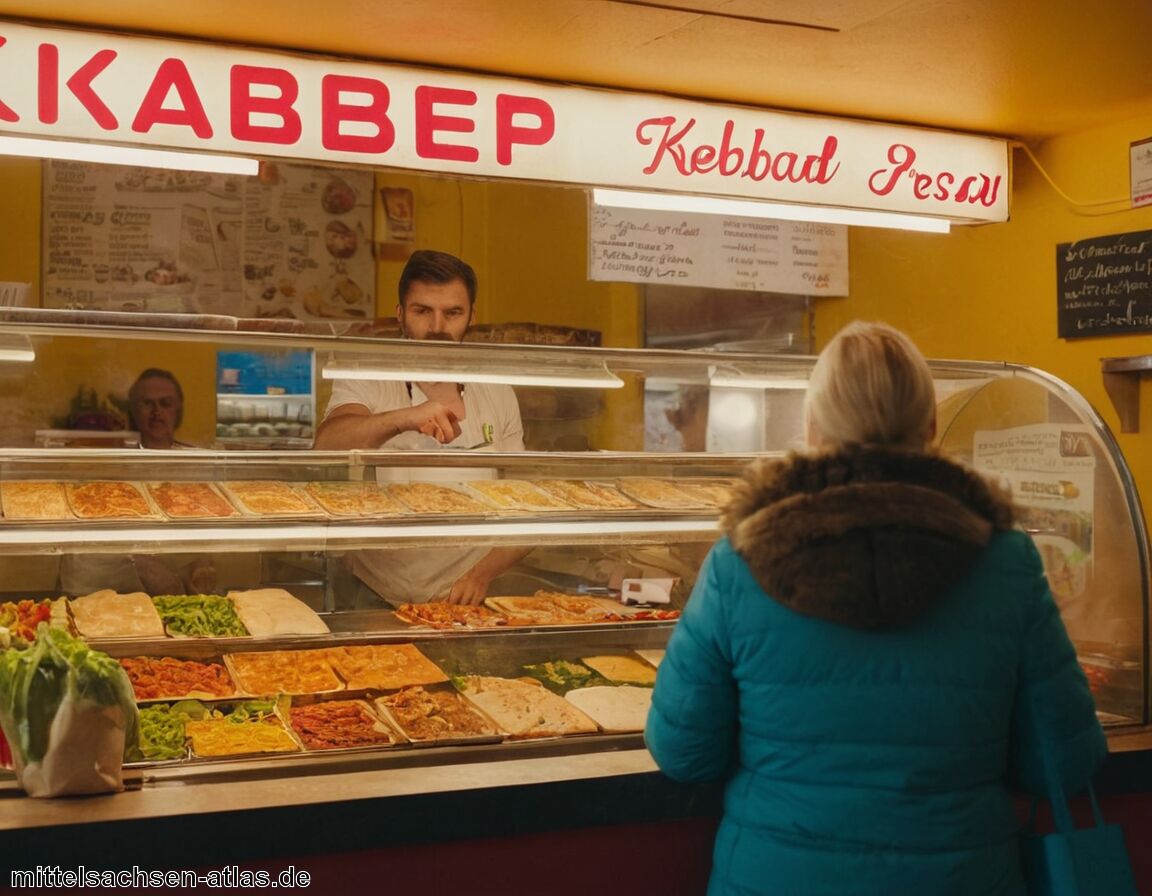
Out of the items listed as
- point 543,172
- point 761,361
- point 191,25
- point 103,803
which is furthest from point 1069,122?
point 103,803

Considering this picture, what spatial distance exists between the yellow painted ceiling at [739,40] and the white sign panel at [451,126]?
0.07 m

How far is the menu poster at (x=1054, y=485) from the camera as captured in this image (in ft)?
12.3

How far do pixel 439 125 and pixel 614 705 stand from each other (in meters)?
2.00

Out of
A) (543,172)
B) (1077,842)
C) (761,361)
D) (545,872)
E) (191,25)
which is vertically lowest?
(545,872)

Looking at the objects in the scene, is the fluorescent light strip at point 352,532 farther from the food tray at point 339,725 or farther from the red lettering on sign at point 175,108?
the red lettering on sign at point 175,108

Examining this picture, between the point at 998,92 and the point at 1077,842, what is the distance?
3035mm

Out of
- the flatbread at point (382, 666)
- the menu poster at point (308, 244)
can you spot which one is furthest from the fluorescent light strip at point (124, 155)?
the menu poster at point (308, 244)

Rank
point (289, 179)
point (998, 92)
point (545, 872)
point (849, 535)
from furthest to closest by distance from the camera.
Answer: point (289, 179) → point (998, 92) → point (545, 872) → point (849, 535)

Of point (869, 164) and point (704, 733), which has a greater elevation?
point (869, 164)

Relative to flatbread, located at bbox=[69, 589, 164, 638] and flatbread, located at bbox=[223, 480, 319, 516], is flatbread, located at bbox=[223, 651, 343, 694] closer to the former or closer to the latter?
flatbread, located at bbox=[69, 589, 164, 638]

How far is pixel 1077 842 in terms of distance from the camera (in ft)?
7.84

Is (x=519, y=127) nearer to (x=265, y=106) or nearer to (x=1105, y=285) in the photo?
(x=265, y=106)

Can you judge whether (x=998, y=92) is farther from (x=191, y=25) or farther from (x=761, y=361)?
(x=191, y=25)

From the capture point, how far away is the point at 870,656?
7.21ft
